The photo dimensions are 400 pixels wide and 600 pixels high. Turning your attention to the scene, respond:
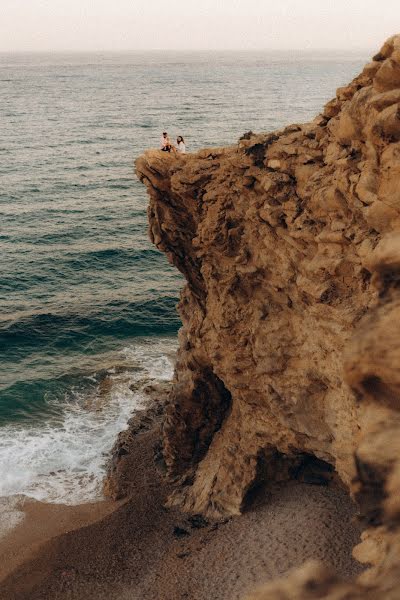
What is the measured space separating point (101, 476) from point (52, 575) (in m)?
8.93

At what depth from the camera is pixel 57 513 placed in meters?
33.2

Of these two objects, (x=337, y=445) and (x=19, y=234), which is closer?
(x=337, y=445)

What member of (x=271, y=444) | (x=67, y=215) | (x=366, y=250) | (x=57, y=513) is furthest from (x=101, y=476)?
(x=67, y=215)

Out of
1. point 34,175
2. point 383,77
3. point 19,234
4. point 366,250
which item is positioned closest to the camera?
point 383,77

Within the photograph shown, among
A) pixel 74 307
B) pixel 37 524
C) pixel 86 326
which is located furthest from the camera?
pixel 74 307

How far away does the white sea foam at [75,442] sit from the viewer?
118 ft

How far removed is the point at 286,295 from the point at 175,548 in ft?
46.8

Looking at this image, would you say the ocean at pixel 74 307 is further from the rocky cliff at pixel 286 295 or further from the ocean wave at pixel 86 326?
the rocky cliff at pixel 286 295

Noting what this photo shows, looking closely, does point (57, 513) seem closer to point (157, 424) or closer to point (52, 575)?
point (52, 575)

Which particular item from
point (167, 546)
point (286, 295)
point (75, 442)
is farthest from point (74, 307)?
point (286, 295)

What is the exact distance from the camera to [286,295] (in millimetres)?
23641

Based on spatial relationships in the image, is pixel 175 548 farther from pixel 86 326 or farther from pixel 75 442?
pixel 86 326

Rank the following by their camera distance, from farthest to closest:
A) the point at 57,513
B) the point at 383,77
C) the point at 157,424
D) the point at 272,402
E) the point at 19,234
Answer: the point at 19,234 → the point at 157,424 → the point at 57,513 → the point at 272,402 → the point at 383,77

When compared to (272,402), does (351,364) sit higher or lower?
higher
